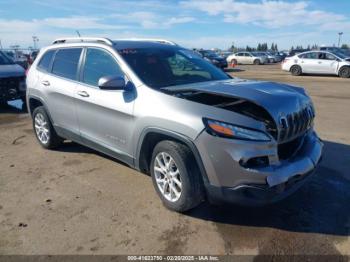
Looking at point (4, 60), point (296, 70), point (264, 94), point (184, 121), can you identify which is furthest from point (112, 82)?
point (296, 70)

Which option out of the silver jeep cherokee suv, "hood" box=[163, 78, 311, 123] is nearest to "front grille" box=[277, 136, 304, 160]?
the silver jeep cherokee suv

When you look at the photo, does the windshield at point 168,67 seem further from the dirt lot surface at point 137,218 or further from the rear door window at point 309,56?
the rear door window at point 309,56

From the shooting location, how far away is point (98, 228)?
3.53m

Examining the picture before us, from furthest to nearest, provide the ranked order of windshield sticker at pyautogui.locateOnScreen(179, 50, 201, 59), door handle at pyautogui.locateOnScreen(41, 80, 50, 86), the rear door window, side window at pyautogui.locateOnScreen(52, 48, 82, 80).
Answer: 1. the rear door window
2. door handle at pyautogui.locateOnScreen(41, 80, 50, 86)
3. windshield sticker at pyautogui.locateOnScreen(179, 50, 201, 59)
4. side window at pyautogui.locateOnScreen(52, 48, 82, 80)

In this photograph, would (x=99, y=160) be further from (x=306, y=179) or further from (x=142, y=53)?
(x=306, y=179)

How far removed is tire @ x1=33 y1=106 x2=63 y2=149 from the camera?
5.77 m

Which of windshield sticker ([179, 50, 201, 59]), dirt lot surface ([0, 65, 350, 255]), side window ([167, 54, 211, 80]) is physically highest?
windshield sticker ([179, 50, 201, 59])

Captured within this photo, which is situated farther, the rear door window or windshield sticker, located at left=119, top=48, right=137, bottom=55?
the rear door window

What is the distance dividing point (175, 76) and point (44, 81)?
7.92 ft

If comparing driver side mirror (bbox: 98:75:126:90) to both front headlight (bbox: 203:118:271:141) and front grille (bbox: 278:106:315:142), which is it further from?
front grille (bbox: 278:106:315:142)

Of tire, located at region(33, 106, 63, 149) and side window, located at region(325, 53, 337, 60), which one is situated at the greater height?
side window, located at region(325, 53, 337, 60)

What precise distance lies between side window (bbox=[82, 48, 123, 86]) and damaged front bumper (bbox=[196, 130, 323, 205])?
5.61 feet

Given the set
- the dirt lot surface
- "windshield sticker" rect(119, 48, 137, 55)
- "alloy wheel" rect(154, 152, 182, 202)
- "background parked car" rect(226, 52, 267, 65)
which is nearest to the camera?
the dirt lot surface

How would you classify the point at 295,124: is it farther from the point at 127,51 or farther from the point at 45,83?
the point at 45,83
